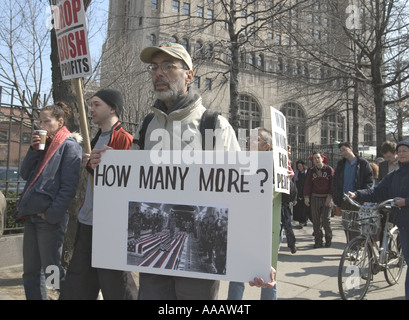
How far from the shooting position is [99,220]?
2379mm

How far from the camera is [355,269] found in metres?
4.64

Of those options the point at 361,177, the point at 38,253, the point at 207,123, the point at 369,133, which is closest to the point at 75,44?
the point at 207,123

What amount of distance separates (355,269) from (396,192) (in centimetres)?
106

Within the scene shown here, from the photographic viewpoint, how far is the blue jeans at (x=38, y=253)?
3451 millimetres

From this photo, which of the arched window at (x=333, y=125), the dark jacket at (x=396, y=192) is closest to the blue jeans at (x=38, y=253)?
the dark jacket at (x=396, y=192)

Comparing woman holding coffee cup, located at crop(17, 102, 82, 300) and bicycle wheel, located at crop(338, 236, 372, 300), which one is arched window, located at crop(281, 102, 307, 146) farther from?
woman holding coffee cup, located at crop(17, 102, 82, 300)

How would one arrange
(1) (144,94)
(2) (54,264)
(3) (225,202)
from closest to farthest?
1. (3) (225,202)
2. (2) (54,264)
3. (1) (144,94)

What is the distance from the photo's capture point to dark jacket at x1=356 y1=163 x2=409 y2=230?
163 inches

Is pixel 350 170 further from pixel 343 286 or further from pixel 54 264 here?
pixel 54 264

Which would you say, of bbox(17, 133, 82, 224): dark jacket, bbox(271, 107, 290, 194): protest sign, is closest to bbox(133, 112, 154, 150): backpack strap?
bbox(271, 107, 290, 194): protest sign

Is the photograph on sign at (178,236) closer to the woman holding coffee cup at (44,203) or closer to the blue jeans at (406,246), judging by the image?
the woman holding coffee cup at (44,203)

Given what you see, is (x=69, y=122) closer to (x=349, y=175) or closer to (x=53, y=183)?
(x=53, y=183)
